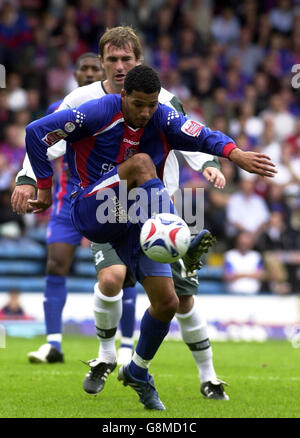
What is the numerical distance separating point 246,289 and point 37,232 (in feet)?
11.1

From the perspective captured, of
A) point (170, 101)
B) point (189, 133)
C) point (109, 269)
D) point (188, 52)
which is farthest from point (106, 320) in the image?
point (188, 52)

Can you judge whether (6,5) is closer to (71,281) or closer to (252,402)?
(71,281)

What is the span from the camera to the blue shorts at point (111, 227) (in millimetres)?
6137

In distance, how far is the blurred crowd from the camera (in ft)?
49.0

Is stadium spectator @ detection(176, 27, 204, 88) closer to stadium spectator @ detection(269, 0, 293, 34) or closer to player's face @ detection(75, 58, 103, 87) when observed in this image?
stadium spectator @ detection(269, 0, 293, 34)

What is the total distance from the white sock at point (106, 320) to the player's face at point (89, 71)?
3079 mm

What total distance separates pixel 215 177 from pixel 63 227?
3.02 metres

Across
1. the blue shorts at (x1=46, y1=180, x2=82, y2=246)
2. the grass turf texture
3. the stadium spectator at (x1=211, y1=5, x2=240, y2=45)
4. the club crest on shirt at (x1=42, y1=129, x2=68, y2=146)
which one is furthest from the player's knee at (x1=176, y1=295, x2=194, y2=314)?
the stadium spectator at (x1=211, y1=5, x2=240, y2=45)

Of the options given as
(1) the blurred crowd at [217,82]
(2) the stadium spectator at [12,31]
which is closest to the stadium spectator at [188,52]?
(1) the blurred crowd at [217,82]

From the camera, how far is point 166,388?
7.49 metres

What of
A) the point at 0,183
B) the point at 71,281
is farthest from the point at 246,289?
the point at 0,183

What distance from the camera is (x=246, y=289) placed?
14.5m

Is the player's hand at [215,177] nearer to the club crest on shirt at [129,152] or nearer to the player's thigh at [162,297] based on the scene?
the club crest on shirt at [129,152]
